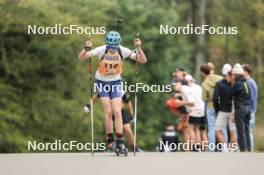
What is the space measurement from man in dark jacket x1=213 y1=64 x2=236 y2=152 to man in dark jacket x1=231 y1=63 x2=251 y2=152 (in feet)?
0.55

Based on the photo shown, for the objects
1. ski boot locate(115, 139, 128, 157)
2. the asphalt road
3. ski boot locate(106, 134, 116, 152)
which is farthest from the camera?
ski boot locate(106, 134, 116, 152)

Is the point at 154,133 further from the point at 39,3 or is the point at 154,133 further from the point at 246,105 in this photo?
the point at 246,105

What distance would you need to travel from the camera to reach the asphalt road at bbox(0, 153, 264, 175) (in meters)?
19.2

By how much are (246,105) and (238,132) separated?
54 cm

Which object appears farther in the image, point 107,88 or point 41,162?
point 107,88

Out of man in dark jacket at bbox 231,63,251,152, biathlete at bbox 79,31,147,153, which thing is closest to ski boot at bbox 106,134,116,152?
biathlete at bbox 79,31,147,153

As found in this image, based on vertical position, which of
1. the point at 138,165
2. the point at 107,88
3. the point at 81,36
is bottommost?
the point at 138,165

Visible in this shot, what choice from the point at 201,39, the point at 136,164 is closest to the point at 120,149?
the point at 136,164

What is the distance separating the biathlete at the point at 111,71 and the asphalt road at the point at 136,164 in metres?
0.47

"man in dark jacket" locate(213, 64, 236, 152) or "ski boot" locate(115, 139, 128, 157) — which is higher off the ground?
"man in dark jacket" locate(213, 64, 236, 152)

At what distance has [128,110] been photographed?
89.4ft

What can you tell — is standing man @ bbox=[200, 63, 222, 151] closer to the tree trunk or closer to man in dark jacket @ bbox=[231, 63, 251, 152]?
man in dark jacket @ bbox=[231, 63, 251, 152]

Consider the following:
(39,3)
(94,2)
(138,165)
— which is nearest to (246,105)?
(138,165)

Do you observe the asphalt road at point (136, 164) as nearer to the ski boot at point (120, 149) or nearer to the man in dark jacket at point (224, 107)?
the ski boot at point (120, 149)
